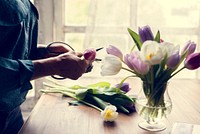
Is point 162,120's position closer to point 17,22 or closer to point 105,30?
point 17,22

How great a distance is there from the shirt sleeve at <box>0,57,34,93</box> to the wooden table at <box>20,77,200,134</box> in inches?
6.2

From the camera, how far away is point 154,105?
3.44 ft

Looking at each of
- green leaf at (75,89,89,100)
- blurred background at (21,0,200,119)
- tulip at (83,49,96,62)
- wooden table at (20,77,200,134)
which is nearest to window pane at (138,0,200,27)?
blurred background at (21,0,200,119)

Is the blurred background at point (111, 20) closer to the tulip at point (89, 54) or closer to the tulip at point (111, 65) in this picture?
the tulip at point (89, 54)

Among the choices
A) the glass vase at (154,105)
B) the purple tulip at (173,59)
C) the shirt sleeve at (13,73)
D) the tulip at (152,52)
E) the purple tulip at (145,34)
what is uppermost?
the purple tulip at (145,34)

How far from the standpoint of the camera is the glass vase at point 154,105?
1036 millimetres

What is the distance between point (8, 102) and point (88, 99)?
1.11 feet

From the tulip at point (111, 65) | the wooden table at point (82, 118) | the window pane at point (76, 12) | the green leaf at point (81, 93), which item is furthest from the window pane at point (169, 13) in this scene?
the tulip at point (111, 65)

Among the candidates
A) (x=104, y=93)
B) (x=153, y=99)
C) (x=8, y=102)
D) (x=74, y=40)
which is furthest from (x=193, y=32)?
(x=8, y=102)

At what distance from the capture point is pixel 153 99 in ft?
3.43

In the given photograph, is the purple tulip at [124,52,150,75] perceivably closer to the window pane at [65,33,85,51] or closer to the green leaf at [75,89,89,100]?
the green leaf at [75,89,89,100]

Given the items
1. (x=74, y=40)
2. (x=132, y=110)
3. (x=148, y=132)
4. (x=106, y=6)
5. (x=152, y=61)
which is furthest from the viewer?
(x=74, y=40)

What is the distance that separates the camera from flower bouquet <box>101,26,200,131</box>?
950 millimetres

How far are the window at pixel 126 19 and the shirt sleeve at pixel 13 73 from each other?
1.09m
